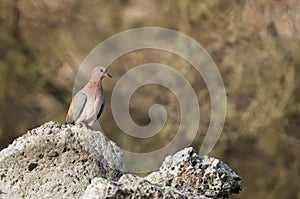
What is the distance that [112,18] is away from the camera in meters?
9.05

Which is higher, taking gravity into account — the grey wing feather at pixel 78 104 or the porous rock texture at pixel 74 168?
the grey wing feather at pixel 78 104

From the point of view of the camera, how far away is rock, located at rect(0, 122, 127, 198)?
3.08 m

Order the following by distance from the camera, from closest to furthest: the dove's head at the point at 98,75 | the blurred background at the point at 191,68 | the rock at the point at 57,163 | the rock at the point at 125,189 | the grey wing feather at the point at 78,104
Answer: the rock at the point at 125,189 < the rock at the point at 57,163 < the grey wing feather at the point at 78,104 < the dove's head at the point at 98,75 < the blurred background at the point at 191,68

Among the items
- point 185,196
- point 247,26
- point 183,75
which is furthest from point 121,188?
point 247,26

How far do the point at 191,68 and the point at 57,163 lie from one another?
17.9ft

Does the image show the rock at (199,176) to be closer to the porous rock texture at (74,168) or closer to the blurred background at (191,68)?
the porous rock texture at (74,168)

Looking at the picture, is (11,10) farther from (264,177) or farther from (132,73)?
(264,177)

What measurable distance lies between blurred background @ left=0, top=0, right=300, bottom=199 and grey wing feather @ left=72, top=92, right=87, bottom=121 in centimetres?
333

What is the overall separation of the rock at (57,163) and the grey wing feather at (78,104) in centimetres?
168

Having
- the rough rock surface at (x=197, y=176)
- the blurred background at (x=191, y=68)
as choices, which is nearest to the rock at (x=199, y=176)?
the rough rock surface at (x=197, y=176)

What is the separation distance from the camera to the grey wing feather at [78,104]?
16.5 ft

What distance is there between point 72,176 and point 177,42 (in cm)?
575

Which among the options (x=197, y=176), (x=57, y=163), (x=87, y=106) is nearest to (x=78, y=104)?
(x=87, y=106)

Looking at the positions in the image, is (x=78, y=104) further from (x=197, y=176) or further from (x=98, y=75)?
(x=197, y=176)
